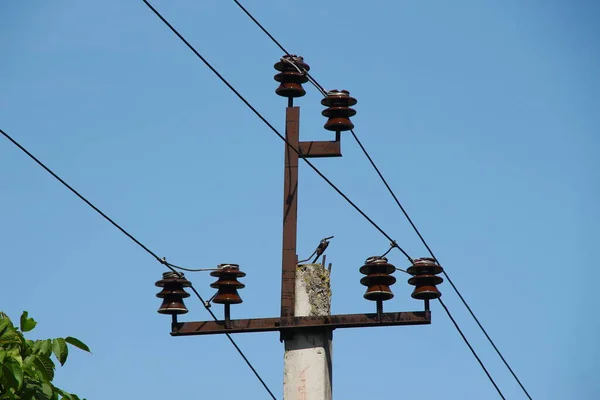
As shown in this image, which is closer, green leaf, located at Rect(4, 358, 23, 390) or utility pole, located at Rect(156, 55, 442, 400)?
green leaf, located at Rect(4, 358, 23, 390)

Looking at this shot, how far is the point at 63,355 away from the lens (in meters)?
8.28

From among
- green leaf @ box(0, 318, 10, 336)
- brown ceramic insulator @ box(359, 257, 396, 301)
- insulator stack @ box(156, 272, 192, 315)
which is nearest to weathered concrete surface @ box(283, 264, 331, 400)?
brown ceramic insulator @ box(359, 257, 396, 301)

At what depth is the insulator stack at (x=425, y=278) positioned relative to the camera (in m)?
10.8

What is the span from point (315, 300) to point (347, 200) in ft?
4.45

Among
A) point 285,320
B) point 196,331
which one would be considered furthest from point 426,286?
point 196,331

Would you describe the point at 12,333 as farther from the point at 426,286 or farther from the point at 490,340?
the point at 490,340

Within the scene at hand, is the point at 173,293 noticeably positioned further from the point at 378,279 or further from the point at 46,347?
the point at 46,347

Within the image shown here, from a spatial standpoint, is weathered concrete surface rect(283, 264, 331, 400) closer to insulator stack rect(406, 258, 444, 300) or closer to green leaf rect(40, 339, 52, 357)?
insulator stack rect(406, 258, 444, 300)

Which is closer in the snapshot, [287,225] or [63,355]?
[63,355]

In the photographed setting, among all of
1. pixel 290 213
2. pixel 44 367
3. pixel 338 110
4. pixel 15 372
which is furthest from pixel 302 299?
pixel 15 372

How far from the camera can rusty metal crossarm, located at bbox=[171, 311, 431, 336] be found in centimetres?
1049

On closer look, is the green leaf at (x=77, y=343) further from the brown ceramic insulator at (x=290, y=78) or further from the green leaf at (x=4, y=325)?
the brown ceramic insulator at (x=290, y=78)

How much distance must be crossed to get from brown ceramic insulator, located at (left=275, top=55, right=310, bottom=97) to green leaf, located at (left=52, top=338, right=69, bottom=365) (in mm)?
4456

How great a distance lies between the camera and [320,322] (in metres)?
10.5
